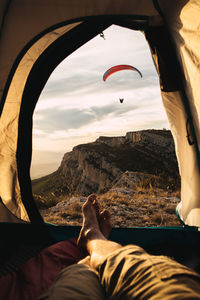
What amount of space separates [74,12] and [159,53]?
0.80m

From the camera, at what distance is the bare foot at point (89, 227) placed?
64.1 inches

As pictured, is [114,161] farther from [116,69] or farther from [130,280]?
[130,280]

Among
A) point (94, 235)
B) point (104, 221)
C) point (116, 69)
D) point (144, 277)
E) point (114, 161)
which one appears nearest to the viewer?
point (144, 277)

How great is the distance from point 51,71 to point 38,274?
1.77 meters

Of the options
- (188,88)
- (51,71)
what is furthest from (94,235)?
(51,71)

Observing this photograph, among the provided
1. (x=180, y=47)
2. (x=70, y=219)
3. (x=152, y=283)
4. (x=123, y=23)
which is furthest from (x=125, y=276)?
(x=70, y=219)

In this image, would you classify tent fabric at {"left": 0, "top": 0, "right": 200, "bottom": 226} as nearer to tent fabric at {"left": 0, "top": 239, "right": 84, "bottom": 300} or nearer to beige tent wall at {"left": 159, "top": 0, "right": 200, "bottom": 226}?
beige tent wall at {"left": 159, "top": 0, "right": 200, "bottom": 226}

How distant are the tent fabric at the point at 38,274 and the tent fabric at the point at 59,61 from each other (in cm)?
59

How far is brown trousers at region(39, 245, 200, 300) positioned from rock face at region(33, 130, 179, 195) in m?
19.2

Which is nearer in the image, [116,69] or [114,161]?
[116,69]

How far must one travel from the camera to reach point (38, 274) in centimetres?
139

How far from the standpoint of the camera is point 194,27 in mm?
1408

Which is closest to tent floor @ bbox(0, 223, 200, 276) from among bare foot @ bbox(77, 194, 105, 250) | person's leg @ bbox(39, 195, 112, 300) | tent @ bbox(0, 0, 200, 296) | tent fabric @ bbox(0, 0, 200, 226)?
tent @ bbox(0, 0, 200, 296)

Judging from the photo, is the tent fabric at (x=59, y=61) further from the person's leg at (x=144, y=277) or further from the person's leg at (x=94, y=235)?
the person's leg at (x=144, y=277)
